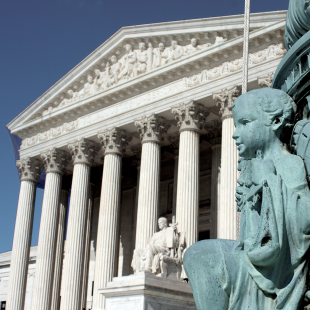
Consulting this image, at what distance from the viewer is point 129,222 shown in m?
33.7

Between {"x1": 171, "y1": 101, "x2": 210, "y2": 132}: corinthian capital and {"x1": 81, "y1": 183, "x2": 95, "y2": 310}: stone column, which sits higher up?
{"x1": 171, "y1": 101, "x2": 210, "y2": 132}: corinthian capital

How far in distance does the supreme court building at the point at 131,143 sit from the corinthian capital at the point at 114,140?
56 mm

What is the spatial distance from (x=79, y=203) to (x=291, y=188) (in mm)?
25425

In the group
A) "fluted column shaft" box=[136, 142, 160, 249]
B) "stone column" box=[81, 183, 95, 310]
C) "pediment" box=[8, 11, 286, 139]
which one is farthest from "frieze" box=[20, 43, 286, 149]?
"stone column" box=[81, 183, 95, 310]

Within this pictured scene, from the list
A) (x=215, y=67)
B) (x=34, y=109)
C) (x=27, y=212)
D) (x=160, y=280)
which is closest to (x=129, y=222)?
(x=27, y=212)

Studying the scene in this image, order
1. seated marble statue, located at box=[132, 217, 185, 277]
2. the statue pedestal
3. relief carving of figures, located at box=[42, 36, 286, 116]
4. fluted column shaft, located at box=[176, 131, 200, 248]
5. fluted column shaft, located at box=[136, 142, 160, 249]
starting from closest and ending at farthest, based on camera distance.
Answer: the statue pedestal
seated marble statue, located at box=[132, 217, 185, 277]
fluted column shaft, located at box=[176, 131, 200, 248]
relief carving of figures, located at box=[42, 36, 286, 116]
fluted column shaft, located at box=[136, 142, 160, 249]

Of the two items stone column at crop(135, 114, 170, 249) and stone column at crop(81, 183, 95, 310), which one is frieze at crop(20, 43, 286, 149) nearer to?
stone column at crop(135, 114, 170, 249)

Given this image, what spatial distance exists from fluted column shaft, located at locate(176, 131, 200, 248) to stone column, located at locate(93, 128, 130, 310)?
428 centimetres

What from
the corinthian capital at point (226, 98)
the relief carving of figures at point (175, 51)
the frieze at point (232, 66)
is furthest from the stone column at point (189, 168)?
the relief carving of figures at point (175, 51)

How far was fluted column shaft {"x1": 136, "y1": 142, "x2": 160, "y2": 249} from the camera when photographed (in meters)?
23.8

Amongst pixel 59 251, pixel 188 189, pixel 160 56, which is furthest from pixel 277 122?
pixel 59 251

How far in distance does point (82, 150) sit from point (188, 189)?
26.0ft

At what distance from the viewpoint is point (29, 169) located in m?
31.7

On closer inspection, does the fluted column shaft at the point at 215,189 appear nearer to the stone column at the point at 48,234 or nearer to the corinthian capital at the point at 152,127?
the corinthian capital at the point at 152,127
